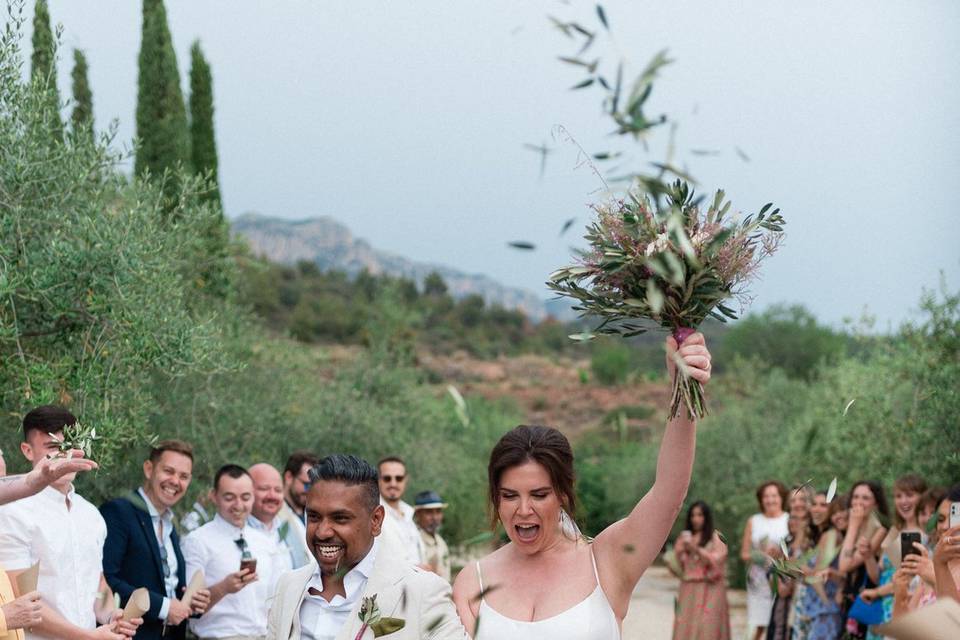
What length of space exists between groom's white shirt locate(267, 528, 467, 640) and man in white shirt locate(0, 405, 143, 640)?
254 centimetres

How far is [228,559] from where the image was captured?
852cm

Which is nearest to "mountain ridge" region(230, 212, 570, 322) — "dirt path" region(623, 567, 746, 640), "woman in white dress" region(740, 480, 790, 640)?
"dirt path" region(623, 567, 746, 640)

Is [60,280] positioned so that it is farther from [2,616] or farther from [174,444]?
[2,616]

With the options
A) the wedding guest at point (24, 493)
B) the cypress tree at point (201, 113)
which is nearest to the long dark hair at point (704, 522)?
the wedding guest at point (24, 493)

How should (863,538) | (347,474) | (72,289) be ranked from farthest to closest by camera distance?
(863,538) < (72,289) < (347,474)

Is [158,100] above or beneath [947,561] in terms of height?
above

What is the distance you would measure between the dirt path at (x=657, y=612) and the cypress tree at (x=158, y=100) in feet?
35.0

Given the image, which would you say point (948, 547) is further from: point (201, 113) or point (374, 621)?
point (201, 113)

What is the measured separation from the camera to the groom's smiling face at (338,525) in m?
4.35

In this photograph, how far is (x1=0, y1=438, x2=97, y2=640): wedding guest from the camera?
5.15 m

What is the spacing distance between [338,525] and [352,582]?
20cm

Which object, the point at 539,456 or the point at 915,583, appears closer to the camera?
the point at 539,456

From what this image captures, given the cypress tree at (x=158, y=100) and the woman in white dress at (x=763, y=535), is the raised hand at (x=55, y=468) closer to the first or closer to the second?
the woman in white dress at (x=763, y=535)

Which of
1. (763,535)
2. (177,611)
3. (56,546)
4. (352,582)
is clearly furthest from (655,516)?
(763,535)
